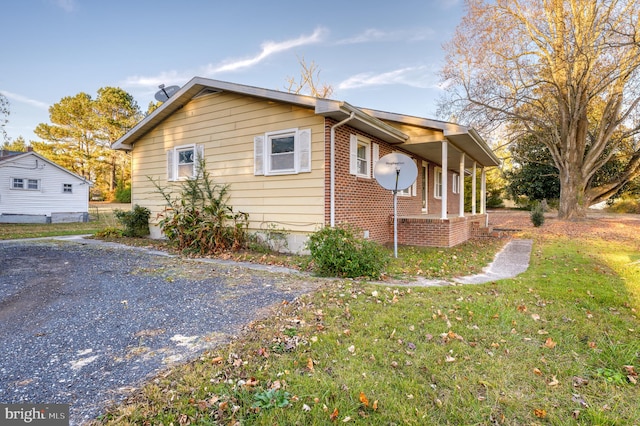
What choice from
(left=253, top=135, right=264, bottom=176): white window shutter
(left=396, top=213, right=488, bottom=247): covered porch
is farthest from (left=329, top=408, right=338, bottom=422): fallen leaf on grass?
(left=396, top=213, right=488, bottom=247): covered porch

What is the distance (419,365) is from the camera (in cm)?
267

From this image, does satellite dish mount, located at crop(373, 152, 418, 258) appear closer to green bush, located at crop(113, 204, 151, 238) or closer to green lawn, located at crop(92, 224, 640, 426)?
green lawn, located at crop(92, 224, 640, 426)

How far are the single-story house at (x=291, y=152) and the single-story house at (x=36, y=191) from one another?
13.8 metres

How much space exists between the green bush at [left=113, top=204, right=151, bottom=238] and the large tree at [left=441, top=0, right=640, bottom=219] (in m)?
15.5

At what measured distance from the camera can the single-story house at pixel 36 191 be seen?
766 inches

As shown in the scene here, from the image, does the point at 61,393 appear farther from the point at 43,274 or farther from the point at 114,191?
the point at 114,191

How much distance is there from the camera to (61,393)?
223 cm

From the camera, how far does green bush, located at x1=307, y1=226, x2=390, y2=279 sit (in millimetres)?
5566

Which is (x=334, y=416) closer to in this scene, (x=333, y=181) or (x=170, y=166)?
(x=333, y=181)

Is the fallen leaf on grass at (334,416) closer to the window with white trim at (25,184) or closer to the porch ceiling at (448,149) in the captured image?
the porch ceiling at (448,149)

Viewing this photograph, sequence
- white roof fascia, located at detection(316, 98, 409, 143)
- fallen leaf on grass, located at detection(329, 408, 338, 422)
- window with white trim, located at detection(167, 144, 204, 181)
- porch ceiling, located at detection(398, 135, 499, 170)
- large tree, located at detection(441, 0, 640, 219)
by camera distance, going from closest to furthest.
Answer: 1. fallen leaf on grass, located at detection(329, 408, 338, 422)
2. white roof fascia, located at detection(316, 98, 409, 143)
3. porch ceiling, located at detection(398, 135, 499, 170)
4. window with white trim, located at detection(167, 144, 204, 181)
5. large tree, located at detection(441, 0, 640, 219)

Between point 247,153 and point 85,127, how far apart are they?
33.4m

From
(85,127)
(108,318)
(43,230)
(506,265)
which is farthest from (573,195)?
(85,127)

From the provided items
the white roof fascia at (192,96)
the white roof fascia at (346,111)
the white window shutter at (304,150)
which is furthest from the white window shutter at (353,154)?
the white roof fascia at (192,96)
